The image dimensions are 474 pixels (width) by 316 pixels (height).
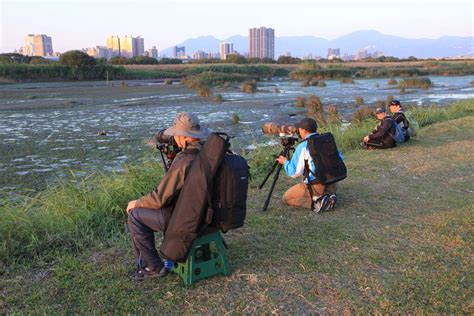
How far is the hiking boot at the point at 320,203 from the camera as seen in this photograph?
207 inches

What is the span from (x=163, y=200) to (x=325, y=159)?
2277mm

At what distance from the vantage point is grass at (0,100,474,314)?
3.30 meters

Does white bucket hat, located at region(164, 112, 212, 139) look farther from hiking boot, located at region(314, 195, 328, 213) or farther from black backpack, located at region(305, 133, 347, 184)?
hiking boot, located at region(314, 195, 328, 213)

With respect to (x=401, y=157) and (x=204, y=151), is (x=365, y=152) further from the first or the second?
(x=204, y=151)

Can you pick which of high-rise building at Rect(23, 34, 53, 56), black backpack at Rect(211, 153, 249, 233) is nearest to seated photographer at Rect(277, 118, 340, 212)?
black backpack at Rect(211, 153, 249, 233)

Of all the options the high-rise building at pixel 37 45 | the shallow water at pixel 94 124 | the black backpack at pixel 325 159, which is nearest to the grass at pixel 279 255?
the black backpack at pixel 325 159

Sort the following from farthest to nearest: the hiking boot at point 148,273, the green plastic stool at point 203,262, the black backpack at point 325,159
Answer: the black backpack at point 325,159
the hiking boot at point 148,273
the green plastic stool at point 203,262

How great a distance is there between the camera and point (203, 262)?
3.59 metres

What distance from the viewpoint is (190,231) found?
3.22 m

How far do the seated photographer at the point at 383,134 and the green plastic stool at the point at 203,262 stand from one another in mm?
5969

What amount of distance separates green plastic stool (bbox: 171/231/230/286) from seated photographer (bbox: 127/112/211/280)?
241 mm

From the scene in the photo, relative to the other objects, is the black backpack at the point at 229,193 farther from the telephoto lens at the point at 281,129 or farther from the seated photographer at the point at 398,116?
the seated photographer at the point at 398,116

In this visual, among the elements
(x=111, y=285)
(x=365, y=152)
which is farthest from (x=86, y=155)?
(x=111, y=285)

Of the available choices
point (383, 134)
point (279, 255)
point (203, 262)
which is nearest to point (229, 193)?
point (203, 262)
